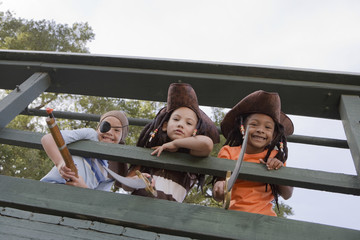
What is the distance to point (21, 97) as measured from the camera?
2.47m

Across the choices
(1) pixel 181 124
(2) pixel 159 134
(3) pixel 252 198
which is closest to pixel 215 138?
(1) pixel 181 124

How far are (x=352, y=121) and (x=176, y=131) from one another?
3.58 ft

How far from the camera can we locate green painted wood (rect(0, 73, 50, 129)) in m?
2.33

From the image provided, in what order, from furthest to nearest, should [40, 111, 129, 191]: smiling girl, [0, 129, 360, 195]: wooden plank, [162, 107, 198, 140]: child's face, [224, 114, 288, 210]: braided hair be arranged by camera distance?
[162, 107, 198, 140]: child's face < [224, 114, 288, 210]: braided hair < [40, 111, 129, 191]: smiling girl < [0, 129, 360, 195]: wooden plank

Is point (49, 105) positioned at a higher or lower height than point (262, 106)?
higher

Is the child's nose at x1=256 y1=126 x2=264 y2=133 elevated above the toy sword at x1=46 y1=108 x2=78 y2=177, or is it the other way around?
the child's nose at x1=256 y1=126 x2=264 y2=133

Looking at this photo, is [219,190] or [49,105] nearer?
[219,190]

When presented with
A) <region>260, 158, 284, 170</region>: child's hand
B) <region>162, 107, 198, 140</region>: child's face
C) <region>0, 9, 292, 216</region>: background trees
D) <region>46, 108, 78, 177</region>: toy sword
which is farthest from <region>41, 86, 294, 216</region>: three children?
<region>0, 9, 292, 216</region>: background trees

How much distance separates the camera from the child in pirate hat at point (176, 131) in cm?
235

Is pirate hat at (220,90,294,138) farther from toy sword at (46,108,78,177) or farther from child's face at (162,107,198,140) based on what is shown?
toy sword at (46,108,78,177)

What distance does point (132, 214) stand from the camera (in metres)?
1.67

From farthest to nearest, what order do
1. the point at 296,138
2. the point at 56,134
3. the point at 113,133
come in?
the point at 296,138 < the point at 113,133 < the point at 56,134

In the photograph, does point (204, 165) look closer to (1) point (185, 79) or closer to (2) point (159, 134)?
(2) point (159, 134)

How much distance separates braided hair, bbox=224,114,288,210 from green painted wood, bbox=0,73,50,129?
147 cm
